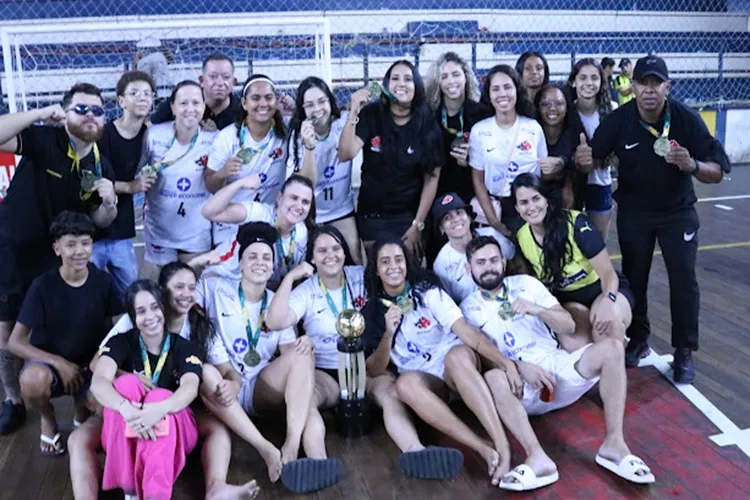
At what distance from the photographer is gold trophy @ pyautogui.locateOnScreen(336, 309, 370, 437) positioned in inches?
129

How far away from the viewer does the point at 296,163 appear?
410 cm

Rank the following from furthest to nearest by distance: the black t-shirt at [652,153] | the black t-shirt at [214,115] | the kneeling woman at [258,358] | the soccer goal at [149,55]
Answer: the soccer goal at [149,55] → the black t-shirt at [214,115] → the black t-shirt at [652,153] → the kneeling woman at [258,358]

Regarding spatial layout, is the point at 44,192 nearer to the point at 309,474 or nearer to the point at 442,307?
the point at 309,474

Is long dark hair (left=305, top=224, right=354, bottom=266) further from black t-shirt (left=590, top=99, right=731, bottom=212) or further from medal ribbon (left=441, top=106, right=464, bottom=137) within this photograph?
black t-shirt (left=590, top=99, right=731, bottom=212)

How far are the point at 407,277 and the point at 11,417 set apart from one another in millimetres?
2141

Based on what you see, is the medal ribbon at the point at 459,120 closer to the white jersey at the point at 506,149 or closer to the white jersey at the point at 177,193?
the white jersey at the point at 506,149

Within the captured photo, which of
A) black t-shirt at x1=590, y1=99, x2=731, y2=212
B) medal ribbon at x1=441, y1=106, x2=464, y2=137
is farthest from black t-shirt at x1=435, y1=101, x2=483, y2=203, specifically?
black t-shirt at x1=590, y1=99, x2=731, y2=212

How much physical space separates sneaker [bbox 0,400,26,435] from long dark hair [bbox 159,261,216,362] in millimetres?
1159

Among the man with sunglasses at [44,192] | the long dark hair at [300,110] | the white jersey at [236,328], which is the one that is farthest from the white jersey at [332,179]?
the man with sunglasses at [44,192]

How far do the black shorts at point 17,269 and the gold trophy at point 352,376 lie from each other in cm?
162

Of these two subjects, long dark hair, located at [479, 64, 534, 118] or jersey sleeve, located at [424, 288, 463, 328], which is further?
long dark hair, located at [479, 64, 534, 118]

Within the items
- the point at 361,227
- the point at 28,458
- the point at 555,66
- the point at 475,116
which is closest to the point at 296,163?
the point at 361,227

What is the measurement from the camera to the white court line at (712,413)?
11.0ft

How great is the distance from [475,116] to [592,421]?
1.84m
